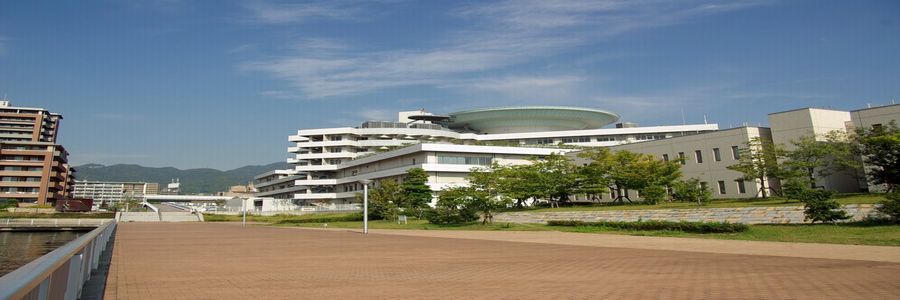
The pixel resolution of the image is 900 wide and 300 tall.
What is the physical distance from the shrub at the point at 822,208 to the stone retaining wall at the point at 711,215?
2.75 ft

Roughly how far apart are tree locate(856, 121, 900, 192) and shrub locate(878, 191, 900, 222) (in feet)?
26.2

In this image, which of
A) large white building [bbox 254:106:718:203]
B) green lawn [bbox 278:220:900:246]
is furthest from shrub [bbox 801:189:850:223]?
large white building [bbox 254:106:718:203]

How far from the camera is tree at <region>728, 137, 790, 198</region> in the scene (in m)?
32.0

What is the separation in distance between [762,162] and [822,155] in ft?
11.3

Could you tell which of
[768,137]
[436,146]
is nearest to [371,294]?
[768,137]

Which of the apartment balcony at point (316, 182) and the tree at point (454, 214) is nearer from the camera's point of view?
the tree at point (454, 214)

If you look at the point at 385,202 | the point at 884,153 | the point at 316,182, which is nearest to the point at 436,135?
the point at 316,182

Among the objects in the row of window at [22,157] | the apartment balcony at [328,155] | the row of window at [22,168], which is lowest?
the row of window at [22,168]

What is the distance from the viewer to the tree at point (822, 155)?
30.4 m

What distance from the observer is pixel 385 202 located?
1713 inches

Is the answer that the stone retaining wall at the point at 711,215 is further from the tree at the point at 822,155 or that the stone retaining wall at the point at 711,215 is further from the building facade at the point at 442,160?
the building facade at the point at 442,160

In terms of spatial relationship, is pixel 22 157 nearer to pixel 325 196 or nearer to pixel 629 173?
pixel 325 196

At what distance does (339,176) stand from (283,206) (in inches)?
415

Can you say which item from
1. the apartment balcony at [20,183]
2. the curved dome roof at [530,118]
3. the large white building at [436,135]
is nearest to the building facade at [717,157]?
the large white building at [436,135]
